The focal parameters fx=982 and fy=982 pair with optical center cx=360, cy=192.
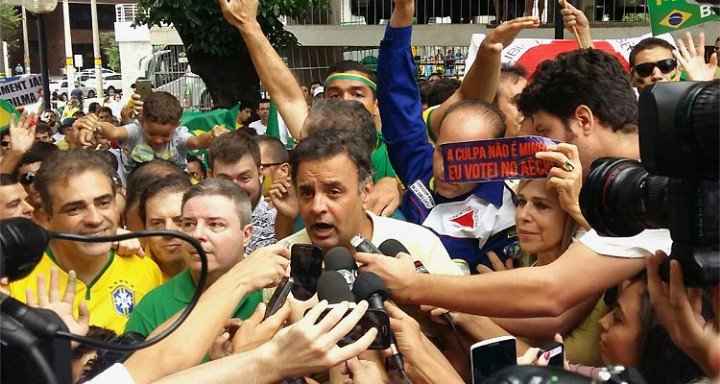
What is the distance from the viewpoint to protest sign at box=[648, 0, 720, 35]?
584cm

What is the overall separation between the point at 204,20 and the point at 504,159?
9.81 m

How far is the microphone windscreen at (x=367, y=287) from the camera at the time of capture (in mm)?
2412

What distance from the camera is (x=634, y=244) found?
8.41 feet

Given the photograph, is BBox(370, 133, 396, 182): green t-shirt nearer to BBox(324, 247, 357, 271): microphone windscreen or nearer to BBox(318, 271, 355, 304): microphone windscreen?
BBox(324, 247, 357, 271): microphone windscreen

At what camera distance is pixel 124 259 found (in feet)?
13.0

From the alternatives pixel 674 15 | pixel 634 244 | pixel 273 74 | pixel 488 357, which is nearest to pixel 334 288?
pixel 488 357

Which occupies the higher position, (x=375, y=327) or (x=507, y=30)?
(x=507, y=30)

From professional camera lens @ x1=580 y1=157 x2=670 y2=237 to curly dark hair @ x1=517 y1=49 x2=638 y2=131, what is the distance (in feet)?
2.21

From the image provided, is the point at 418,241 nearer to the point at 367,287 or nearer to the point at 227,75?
the point at 367,287

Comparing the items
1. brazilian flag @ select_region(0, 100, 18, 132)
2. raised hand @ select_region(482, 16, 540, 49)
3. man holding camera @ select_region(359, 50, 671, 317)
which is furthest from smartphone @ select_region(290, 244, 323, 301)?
brazilian flag @ select_region(0, 100, 18, 132)

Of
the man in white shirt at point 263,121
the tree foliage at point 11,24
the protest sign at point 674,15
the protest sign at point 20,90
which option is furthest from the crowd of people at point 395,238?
the tree foliage at point 11,24

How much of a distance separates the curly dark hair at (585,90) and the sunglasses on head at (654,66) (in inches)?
83.6

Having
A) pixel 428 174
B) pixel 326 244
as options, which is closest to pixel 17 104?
pixel 428 174

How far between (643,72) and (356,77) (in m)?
1.50
